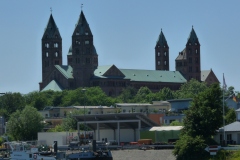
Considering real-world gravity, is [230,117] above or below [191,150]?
above

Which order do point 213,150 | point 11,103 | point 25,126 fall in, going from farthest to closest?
point 11,103 < point 25,126 < point 213,150

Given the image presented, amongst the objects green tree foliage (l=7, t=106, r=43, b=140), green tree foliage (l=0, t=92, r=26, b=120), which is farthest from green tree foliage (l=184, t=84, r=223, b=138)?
green tree foliage (l=0, t=92, r=26, b=120)

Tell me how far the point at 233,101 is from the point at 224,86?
36.1m

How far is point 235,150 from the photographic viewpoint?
8806 centimetres

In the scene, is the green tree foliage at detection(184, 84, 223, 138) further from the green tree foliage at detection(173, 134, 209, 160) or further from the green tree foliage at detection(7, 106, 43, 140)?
the green tree foliage at detection(7, 106, 43, 140)

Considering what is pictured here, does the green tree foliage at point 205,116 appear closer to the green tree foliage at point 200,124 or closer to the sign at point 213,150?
the green tree foliage at point 200,124

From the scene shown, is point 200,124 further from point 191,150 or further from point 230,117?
point 230,117

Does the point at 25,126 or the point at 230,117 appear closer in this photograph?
the point at 230,117

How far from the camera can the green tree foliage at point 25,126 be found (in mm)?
138250

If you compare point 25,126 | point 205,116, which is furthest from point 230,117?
point 25,126

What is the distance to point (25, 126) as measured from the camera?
140m

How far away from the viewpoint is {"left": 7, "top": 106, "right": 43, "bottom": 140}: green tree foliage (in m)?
138

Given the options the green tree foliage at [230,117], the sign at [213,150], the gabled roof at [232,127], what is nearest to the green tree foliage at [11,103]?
the green tree foliage at [230,117]

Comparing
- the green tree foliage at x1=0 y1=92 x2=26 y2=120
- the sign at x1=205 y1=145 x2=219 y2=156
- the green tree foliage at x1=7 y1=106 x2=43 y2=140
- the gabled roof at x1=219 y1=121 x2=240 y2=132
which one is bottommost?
the sign at x1=205 y1=145 x2=219 y2=156
